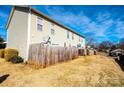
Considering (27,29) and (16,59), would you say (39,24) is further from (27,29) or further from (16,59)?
(16,59)

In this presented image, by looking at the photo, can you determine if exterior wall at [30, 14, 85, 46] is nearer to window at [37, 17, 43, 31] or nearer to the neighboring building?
the neighboring building

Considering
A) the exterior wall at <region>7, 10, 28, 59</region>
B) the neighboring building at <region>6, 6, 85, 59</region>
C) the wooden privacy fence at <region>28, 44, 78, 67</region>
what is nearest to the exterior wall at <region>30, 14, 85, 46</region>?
the neighboring building at <region>6, 6, 85, 59</region>

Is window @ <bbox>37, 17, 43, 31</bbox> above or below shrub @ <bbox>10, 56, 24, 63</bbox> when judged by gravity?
above

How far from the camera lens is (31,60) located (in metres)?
8.76

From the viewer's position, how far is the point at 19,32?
10.1 metres

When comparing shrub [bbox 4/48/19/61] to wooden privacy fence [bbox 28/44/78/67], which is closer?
wooden privacy fence [bbox 28/44/78/67]

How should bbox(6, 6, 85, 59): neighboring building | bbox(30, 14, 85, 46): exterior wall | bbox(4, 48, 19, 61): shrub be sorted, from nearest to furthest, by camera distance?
bbox(6, 6, 85, 59): neighboring building, bbox(4, 48, 19, 61): shrub, bbox(30, 14, 85, 46): exterior wall

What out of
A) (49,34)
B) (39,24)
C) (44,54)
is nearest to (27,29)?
(39,24)

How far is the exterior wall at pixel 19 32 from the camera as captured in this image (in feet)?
31.1

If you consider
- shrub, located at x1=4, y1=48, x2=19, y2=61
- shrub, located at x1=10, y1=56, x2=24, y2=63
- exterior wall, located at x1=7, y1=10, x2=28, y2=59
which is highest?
exterior wall, located at x1=7, y1=10, x2=28, y2=59

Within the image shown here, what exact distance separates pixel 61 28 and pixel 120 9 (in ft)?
26.3

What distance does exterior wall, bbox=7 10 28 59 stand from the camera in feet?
31.1

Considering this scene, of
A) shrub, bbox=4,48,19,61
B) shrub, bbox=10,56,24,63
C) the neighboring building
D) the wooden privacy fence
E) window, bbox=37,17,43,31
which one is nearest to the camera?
the wooden privacy fence
